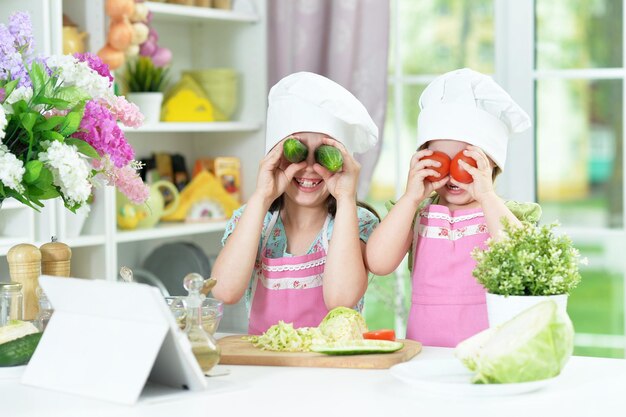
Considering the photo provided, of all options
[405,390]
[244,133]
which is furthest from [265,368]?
[244,133]

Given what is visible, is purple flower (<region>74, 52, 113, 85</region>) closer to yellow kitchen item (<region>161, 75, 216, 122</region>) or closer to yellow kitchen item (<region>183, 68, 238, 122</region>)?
yellow kitchen item (<region>161, 75, 216, 122</region>)

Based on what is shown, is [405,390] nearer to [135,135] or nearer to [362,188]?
[362,188]

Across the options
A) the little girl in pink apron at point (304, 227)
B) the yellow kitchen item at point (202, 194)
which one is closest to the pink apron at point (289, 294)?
the little girl in pink apron at point (304, 227)

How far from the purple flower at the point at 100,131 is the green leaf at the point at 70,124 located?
0.04 meters

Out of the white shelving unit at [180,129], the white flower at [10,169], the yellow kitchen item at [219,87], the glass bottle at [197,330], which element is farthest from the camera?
the yellow kitchen item at [219,87]

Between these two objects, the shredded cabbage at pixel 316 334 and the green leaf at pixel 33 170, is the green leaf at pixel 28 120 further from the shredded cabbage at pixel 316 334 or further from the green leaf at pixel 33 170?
the shredded cabbage at pixel 316 334

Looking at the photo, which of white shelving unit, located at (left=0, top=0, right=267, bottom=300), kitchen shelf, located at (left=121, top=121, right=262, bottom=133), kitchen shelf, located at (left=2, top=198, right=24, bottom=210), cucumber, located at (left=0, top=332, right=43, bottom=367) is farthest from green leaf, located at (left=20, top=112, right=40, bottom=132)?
kitchen shelf, located at (left=121, top=121, right=262, bottom=133)

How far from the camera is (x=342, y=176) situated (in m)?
2.38

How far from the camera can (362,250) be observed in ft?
8.05

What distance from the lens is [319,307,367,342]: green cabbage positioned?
1.94 metres

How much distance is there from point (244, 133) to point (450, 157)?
190 centimetres

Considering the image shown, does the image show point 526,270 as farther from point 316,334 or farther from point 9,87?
point 9,87

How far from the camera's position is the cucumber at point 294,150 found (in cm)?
232

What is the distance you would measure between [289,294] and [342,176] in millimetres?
305
